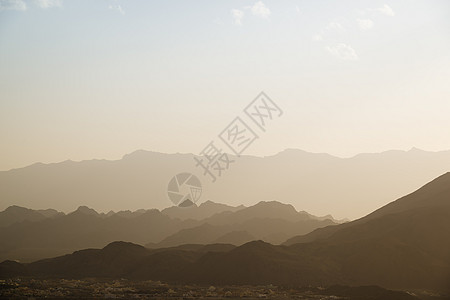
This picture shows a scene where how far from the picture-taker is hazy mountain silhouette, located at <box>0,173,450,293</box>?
258ft

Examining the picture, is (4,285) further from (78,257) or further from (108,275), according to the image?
(78,257)

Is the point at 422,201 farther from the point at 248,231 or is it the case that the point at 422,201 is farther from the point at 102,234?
the point at 102,234

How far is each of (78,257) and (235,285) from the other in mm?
45343

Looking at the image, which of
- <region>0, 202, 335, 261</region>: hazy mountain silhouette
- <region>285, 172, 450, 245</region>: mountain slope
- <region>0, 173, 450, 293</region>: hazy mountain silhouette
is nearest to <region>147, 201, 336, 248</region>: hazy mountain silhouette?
<region>0, 202, 335, 261</region>: hazy mountain silhouette

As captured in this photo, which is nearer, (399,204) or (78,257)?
(78,257)

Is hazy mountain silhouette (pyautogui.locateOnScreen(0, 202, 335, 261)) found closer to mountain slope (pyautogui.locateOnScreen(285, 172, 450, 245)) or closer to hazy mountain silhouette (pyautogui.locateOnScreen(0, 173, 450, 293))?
mountain slope (pyautogui.locateOnScreen(285, 172, 450, 245))

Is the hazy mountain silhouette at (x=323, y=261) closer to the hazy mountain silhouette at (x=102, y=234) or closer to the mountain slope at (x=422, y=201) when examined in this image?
the mountain slope at (x=422, y=201)

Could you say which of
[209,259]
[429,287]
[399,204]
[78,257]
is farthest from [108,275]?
[399,204]

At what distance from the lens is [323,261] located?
87.4 m

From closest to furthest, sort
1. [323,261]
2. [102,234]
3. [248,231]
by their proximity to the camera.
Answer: [323,261]
[248,231]
[102,234]

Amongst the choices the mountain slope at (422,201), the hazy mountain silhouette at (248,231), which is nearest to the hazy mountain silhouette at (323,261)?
the mountain slope at (422,201)

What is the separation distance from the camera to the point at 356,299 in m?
57.0

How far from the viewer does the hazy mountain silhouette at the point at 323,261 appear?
7856cm

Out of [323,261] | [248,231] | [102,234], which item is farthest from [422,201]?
[102,234]
